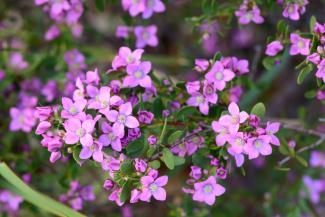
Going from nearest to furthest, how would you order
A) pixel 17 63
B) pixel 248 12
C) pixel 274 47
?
pixel 274 47
pixel 248 12
pixel 17 63

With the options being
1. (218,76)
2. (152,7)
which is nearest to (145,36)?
(152,7)

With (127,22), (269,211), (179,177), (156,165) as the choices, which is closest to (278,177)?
(269,211)

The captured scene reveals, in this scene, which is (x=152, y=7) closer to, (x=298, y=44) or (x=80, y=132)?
(x=298, y=44)

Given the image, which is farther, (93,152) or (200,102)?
(200,102)

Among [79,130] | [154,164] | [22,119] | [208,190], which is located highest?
[79,130]

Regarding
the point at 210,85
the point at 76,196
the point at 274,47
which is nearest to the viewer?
the point at 210,85

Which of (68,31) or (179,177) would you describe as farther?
(179,177)

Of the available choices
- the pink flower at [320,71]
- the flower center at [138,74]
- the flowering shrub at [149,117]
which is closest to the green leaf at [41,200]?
the flowering shrub at [149,117]

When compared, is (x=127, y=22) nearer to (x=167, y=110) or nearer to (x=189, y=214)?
(x=167, y=110)
